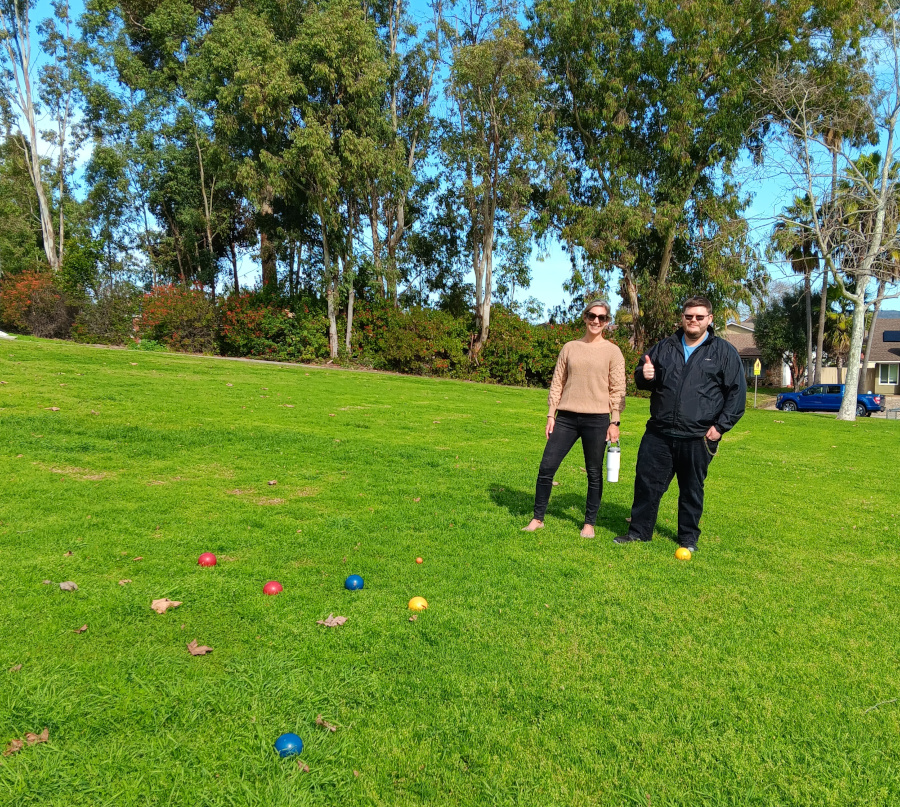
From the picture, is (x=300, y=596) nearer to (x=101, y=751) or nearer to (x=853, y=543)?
(x=101, y=751)

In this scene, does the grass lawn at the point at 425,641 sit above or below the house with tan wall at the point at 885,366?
below

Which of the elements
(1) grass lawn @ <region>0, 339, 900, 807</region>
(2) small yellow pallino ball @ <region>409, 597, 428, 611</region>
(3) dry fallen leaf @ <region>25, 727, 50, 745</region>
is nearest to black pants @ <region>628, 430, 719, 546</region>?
(1) grass lawn @ <region>0, 339, 900, 807</region>

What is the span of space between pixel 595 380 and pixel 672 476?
3.24 ft

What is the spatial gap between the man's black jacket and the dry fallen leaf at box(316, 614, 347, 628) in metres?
2.78

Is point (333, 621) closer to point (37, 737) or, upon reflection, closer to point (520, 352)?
point (37, 737)

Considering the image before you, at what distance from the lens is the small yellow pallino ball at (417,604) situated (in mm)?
3787

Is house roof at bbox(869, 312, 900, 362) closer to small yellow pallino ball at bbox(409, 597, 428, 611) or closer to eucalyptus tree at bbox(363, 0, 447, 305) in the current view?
eucalyptus tree at bbox(363, 0, 447, 305)

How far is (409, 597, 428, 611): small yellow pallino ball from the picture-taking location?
3.79 meters

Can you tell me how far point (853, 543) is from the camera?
559 cm

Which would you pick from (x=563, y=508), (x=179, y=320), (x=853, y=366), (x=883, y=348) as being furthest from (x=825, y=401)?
(x=179, y=320)

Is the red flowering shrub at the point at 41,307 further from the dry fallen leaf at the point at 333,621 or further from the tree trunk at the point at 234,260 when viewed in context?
the dry fallen leaf at the point at 333,621

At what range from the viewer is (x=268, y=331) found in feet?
77.2

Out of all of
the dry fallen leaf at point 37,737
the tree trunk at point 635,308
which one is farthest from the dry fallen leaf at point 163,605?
the tree trunk at point 635,308

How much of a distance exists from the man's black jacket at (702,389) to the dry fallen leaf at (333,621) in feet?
9.11
